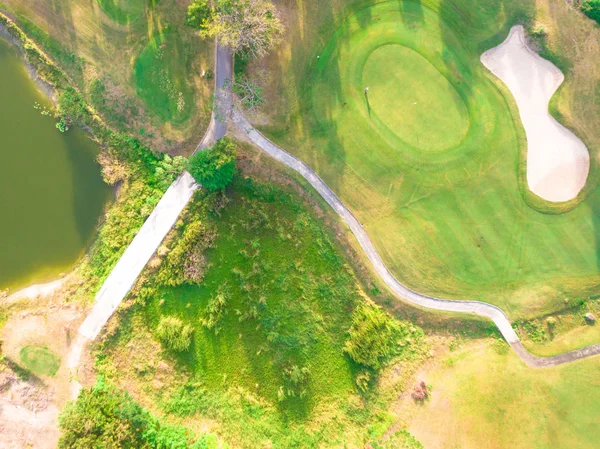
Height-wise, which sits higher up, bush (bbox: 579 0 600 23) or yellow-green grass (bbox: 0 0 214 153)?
bush (bbox: 579 0 600 23)

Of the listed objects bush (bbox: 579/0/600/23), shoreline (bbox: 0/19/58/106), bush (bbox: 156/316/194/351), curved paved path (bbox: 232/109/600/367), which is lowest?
bush (bbox: 156/316/194/351)

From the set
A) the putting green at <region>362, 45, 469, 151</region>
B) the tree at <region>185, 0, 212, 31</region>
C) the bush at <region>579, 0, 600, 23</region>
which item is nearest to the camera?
the tree at <region>185, 0, 212, 31</region>

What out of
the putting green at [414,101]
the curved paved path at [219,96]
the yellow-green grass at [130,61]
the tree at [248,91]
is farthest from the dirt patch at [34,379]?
the putting green at [414,101]

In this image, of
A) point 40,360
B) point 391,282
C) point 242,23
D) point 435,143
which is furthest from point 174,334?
point 435,143

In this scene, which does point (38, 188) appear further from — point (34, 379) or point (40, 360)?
point (34, 379)

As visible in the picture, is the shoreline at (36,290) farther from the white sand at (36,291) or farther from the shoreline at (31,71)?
the shoreline at (31,71)

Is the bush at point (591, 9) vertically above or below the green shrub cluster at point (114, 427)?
above

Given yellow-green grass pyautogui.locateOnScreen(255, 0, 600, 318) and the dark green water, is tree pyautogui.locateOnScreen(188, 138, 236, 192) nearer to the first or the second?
yellow-green grass pyautogui.locateOnScreen(255, 0, 600, 318)

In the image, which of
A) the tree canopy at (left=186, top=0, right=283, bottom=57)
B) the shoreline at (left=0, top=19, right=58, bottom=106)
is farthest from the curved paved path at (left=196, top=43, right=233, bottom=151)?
the shoreline at (left=0, top=19, right=58, bottom=106)
